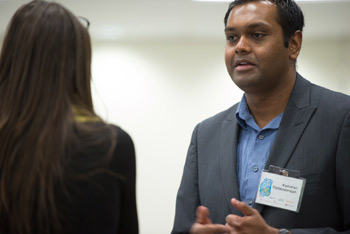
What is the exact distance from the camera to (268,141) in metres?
1.92

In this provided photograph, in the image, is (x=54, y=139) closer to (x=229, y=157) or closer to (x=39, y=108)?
(x=39, y=108)

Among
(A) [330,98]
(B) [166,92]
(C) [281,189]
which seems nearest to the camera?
(C) [281,189]

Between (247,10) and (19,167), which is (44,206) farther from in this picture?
(247,10)

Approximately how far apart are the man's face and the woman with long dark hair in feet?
3.09

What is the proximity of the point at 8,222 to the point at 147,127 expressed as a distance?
4290 millimetres

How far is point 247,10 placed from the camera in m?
2.01

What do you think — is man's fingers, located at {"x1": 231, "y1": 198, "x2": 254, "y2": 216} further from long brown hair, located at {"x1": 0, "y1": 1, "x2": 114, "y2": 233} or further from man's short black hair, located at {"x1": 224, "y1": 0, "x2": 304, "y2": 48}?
man's short black hair, located at {"x1": 224, "y1": 0, "x2": 304, "y2": 48}

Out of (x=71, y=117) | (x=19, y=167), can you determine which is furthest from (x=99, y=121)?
(x=19, y=167)

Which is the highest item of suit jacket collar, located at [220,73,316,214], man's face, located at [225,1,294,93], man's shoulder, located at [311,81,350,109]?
man's face, located at [225,1,294,93]

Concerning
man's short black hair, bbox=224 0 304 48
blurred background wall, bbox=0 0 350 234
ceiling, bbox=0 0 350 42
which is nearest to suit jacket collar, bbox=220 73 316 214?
man's short black hair, bbox=224 0 304 48

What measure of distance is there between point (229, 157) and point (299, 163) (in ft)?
1.03

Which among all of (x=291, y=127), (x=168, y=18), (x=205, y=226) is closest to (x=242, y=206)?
(x=205, y=226)

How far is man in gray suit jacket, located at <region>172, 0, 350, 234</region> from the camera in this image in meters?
1.73

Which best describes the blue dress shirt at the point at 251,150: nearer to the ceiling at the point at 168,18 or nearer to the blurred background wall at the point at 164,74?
the ceiling at the point at 168,18
